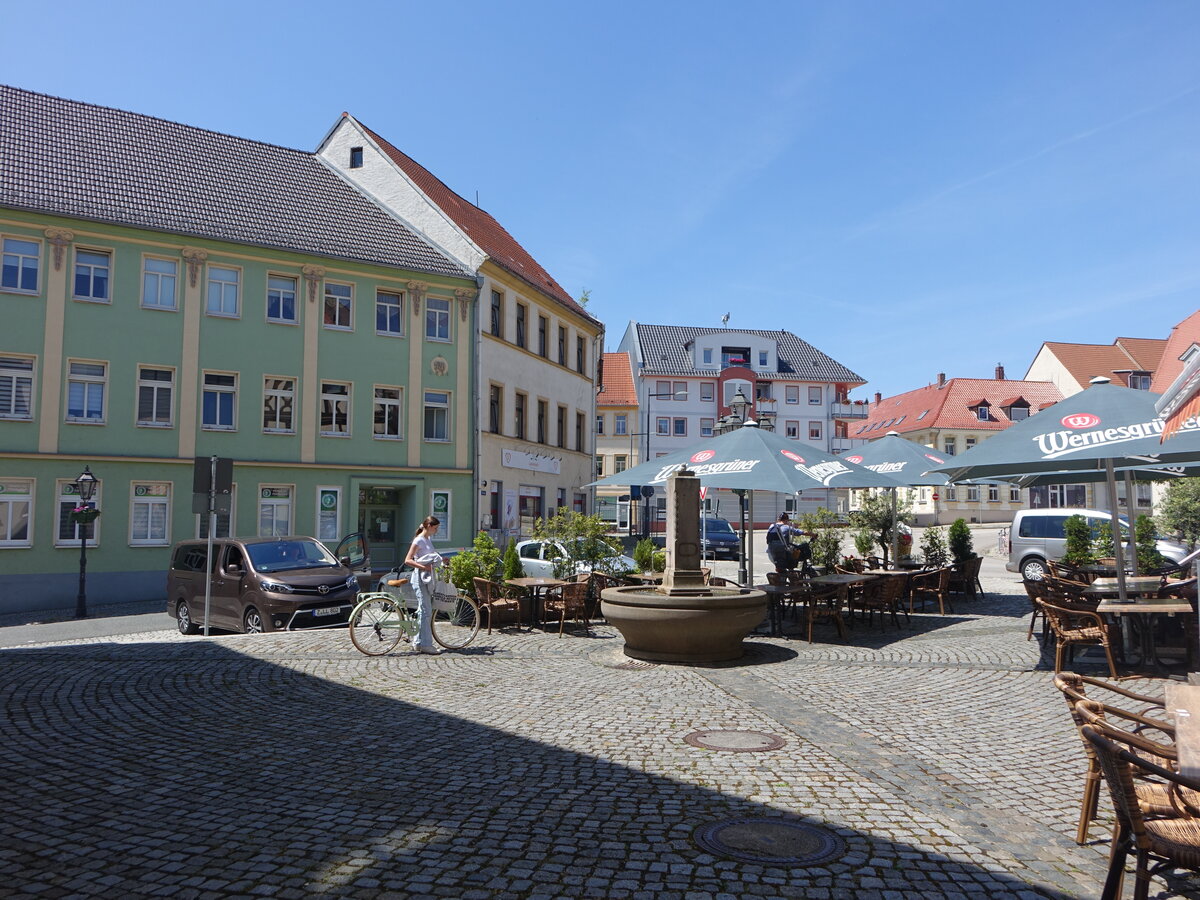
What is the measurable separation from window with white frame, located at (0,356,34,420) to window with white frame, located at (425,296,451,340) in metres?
10.8

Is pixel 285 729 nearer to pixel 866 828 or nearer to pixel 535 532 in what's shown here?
pixel 866 828

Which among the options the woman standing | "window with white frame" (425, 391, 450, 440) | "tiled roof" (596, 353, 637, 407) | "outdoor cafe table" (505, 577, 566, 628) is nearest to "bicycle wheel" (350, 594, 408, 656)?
the woman standing

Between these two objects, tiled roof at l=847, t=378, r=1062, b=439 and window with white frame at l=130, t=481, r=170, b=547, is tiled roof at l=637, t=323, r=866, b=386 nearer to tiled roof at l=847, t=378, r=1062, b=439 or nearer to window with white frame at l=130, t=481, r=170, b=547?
tiled roof at l=847, t=378, r=1062, b=439

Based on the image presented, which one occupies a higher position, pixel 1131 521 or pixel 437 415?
pixel 437 415

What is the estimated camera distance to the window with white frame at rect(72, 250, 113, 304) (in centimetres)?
2406

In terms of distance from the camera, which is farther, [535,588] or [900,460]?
[900,460]

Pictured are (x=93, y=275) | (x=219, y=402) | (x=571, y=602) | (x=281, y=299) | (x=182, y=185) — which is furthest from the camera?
(x=182, y=185)

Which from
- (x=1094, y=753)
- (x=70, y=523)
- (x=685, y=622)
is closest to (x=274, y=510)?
(x=70, y=523)

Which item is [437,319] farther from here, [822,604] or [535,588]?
[822,604]

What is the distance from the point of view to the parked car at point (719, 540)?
35.4 m

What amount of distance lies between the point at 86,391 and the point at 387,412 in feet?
26.4

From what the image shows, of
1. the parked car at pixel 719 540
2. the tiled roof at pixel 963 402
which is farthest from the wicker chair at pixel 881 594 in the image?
the tiled roof at pixel 963 402

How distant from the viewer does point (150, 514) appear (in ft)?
79.1

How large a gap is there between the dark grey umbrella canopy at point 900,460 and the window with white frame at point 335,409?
15.4 m
